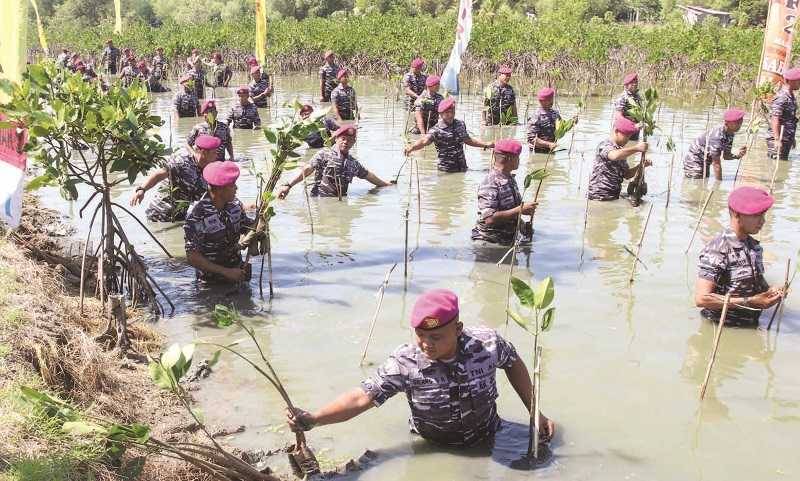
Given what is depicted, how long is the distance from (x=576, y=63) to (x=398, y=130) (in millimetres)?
10982

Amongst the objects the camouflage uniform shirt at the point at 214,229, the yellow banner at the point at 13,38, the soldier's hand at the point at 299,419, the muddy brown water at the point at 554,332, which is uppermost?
the yellow banner at the point at 13,38

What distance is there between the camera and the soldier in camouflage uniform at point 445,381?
4.21 meters

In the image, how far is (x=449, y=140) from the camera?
41.3 feet

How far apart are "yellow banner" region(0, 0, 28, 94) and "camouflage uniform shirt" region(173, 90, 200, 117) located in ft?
45.5

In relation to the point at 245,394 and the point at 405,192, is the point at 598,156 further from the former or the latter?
the point at 245,394

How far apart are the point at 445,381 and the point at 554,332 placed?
2.63m

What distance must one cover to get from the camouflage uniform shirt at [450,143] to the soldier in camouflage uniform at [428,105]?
1.28m

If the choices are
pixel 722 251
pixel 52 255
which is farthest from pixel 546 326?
pixel 52 255

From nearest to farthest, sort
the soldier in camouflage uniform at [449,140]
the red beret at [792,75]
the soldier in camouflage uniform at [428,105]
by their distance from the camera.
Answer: the soldier in camouflage uniform at [449,140] < the red beret at [792,75] < the soldier in camouflage uniform at [428,105]

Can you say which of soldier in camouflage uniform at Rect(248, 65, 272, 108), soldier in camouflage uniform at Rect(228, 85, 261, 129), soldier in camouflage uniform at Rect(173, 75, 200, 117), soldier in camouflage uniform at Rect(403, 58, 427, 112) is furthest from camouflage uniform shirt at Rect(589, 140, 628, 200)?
soldier in camouflage uniform at Rect(173, 75, 200, 117)

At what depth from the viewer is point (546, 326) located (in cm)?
402

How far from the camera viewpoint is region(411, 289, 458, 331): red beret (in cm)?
400

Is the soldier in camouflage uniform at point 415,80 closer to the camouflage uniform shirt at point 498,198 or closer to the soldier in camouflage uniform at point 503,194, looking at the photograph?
the camouflage uniform shirt at point 498,198

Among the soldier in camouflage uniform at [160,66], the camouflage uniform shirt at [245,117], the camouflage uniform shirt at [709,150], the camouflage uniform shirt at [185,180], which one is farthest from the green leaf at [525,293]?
the soldier in camouflage uniform at [160,66]
